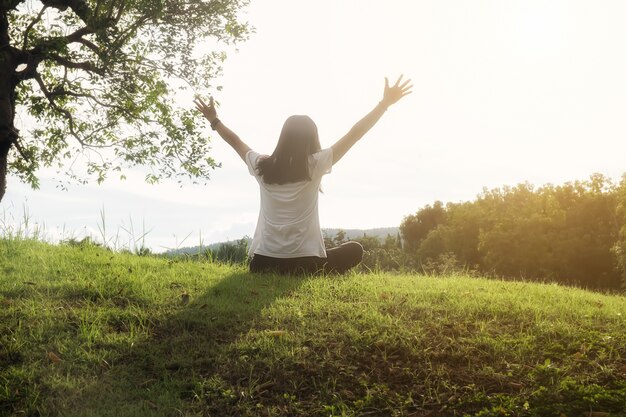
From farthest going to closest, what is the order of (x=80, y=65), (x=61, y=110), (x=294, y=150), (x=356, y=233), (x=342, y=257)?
(x=356, y=233)
(x=61, y=110)
(x=80, y=65)
(x=342, y=257)
(x=294, y=150)

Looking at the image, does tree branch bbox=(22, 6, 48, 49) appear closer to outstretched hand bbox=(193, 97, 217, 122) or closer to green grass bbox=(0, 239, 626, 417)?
outstretched hand bbox=(193, 97, 217, 122)

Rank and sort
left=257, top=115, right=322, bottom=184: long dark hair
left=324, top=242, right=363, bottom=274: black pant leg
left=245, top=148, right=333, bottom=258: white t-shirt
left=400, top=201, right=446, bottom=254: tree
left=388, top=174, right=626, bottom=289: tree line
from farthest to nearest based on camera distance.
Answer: left=400, top=201, right=446, bottom=254: tree
left=388, top=174, right=626, bottom=289: tree line
left=324, top=242, right=363, bottom=274: black pant leg
left=245, top=148, right=333, bottom=258: white t-shirt
left=257, top=115, right=322, bottom=184: long dark hair

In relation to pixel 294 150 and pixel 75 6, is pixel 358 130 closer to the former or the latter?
pixel 294 150

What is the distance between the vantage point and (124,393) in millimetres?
5266

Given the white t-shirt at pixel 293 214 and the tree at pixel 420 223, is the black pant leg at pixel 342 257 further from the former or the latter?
the tree at pixel 420 223

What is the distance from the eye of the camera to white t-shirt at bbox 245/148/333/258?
829cm

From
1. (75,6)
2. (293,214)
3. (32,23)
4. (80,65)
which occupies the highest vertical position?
(75,6)

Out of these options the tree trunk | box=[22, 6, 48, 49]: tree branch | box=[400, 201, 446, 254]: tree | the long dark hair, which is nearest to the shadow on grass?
the long dark hair

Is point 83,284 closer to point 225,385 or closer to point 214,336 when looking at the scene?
point 214,336

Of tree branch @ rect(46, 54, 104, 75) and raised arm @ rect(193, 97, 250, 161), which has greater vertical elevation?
tree branch @ rect(46, 54, 104, 75)

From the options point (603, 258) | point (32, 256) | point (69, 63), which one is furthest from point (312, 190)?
point (603, 258)

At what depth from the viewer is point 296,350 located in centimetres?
575

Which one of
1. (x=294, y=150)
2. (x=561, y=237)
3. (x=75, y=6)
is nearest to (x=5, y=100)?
(x=75, y=6)

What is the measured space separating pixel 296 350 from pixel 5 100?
1059 centimetres
